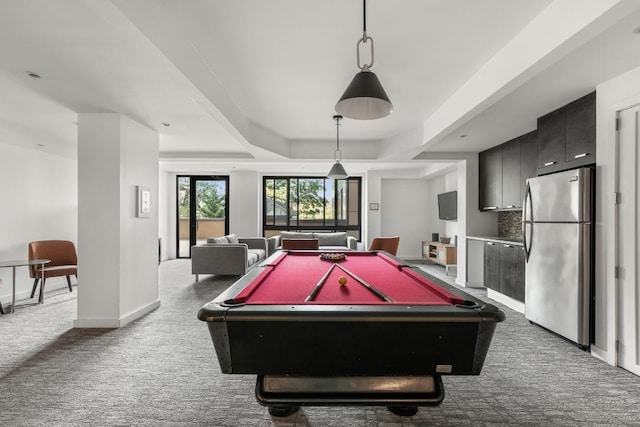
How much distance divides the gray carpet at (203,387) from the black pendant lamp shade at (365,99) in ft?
6.17

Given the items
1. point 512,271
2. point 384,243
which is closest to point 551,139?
point 512,271

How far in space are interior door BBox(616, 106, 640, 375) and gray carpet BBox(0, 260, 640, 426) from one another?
0.22 metres

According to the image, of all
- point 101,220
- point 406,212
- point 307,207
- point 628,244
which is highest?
point 307,207

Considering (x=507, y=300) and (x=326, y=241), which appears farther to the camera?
(x=326, y=241)

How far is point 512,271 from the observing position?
4.50m

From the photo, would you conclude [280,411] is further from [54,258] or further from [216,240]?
[54,258]

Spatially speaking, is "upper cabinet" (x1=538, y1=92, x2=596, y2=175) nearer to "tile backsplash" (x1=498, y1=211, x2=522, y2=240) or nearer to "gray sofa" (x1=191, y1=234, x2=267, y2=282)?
"tile backsplash" (x1=498, y1=211, x2=522, y2=240)

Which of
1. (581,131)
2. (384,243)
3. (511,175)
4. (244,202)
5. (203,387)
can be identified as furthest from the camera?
(244,202)

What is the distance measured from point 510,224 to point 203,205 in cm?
734

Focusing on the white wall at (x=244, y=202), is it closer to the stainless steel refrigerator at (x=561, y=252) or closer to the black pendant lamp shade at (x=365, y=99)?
the stainless steel refrigerator at (x=561, y=252)

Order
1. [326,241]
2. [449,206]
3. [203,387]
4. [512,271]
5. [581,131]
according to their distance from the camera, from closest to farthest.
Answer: [203,387] < [581,131] < [512,271] < [449,206] < [326,241]

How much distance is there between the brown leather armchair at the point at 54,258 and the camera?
191 inches

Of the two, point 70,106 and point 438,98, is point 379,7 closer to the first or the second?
point 438,98

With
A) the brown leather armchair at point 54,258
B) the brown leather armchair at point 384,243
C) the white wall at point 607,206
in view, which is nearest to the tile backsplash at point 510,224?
the brown leather armchair at point 384,243
